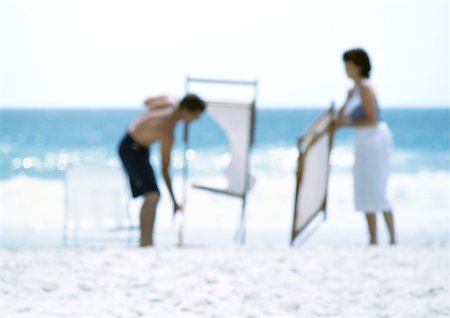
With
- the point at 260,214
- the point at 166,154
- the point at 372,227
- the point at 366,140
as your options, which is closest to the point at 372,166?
the point at 366,140

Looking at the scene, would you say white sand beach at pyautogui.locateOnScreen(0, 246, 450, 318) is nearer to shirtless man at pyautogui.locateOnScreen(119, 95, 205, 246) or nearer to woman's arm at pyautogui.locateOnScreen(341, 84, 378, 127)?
shirtless man at pyautogui.locateOnScreen(119, 95, 205, 246)

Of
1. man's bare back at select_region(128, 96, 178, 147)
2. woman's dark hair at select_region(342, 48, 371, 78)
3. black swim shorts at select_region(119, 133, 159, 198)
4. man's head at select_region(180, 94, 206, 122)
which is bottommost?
black swim shorts at select_region(119, 133, 159, 198)

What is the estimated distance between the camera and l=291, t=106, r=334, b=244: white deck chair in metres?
4.86

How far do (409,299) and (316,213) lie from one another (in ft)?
5.52

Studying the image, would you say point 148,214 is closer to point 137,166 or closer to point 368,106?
point 137,166

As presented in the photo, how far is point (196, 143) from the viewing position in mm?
25812

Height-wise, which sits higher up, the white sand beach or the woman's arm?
the woman's arm

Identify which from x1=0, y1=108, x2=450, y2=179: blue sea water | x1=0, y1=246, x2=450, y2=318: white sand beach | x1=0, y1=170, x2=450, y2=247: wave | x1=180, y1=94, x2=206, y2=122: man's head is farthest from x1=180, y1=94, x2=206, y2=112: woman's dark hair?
x1=0, y1=108, x2=450, y2=179: blue sea water

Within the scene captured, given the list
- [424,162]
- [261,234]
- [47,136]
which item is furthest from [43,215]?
[47,136]

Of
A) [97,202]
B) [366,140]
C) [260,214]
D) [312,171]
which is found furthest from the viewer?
[260,214]

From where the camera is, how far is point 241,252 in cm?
452

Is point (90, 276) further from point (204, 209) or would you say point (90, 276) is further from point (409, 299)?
point (204, 209)

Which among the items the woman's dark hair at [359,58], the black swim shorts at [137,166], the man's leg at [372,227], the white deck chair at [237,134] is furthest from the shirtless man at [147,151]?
the man's leg at [372,227]

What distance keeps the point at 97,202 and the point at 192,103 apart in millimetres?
1119
